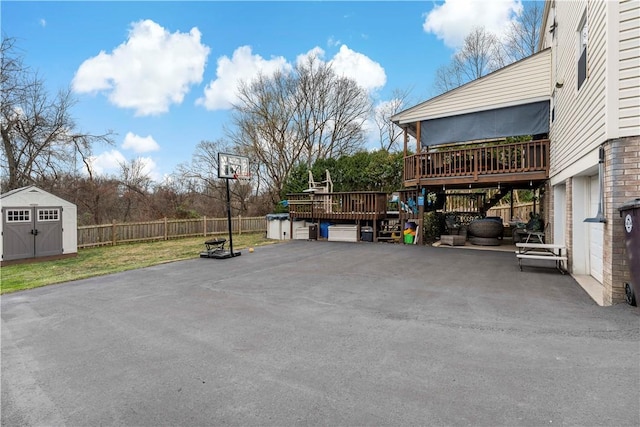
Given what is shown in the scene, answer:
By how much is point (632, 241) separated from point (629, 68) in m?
2.25

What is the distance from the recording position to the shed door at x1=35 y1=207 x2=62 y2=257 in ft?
34.3

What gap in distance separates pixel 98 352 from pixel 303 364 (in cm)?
213

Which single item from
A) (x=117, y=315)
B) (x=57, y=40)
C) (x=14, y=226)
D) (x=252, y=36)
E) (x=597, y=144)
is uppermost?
(x=252, y=36)

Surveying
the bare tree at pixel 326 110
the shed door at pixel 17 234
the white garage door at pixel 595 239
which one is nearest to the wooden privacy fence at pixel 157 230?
the shed door at pixel 17 234

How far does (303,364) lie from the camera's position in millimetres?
2941

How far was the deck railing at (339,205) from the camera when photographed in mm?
13523

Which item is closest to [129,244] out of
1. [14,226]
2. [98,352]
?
[14,226]

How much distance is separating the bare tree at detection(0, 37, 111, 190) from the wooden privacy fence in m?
4.92

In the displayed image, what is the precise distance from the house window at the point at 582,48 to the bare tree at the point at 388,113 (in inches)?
732

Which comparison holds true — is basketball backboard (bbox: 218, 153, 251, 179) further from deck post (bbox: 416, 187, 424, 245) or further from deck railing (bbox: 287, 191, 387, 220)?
deck post (bbox: 416, 187, 424, 245)

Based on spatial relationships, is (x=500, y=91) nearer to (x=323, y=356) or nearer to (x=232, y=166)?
(x=232, y=166)

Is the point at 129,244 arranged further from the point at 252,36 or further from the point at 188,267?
the point at 252,36

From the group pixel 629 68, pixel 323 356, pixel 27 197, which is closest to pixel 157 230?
pixel 27 197

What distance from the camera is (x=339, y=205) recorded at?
47.3 feet
